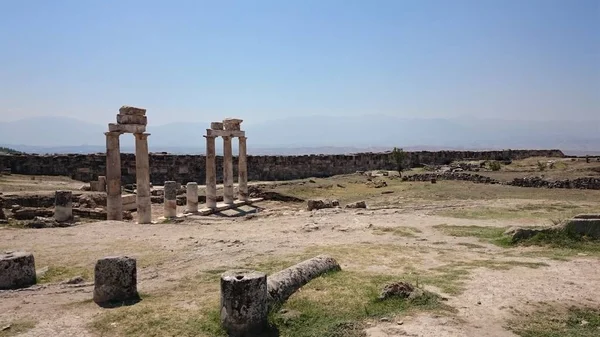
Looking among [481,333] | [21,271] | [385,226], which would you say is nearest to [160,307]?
[21,271]

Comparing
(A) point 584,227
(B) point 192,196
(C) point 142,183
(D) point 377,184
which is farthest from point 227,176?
(A) point 584,227

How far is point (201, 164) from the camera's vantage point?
128ft

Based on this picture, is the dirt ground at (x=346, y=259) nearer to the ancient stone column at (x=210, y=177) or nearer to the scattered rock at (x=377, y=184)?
the ancient stone column at (x=210, y=177)

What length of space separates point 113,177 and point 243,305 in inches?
573

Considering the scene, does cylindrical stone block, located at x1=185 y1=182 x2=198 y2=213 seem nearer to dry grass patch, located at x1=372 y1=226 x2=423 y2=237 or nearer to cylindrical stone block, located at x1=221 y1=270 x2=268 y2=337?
dry grass patch, located at x1=372 y1=226 x2=423 y2=237

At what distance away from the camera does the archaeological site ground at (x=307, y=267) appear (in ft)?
22.9

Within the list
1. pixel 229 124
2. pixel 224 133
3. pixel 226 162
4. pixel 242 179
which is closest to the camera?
pixel 224 133

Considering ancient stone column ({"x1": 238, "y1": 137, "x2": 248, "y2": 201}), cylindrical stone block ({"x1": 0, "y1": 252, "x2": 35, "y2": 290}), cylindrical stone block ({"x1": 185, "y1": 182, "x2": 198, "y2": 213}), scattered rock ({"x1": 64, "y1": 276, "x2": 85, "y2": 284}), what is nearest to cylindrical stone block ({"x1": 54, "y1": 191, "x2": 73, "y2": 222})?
cylindrical stone block ({"x1": 185, "y1": 182, "x2": 198, "y2": 213})

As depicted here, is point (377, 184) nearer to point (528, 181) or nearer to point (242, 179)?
point (242, 179)

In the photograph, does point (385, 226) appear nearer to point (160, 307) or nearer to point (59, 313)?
point (160, 307)

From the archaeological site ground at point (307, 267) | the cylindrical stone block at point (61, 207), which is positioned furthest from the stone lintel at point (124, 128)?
the cylindrical stone block at point (61, 207)

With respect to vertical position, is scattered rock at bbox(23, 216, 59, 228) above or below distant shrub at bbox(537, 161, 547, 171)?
below

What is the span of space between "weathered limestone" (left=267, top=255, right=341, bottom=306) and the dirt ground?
2.09 ft

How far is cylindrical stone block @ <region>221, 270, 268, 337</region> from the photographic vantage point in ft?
22.3
